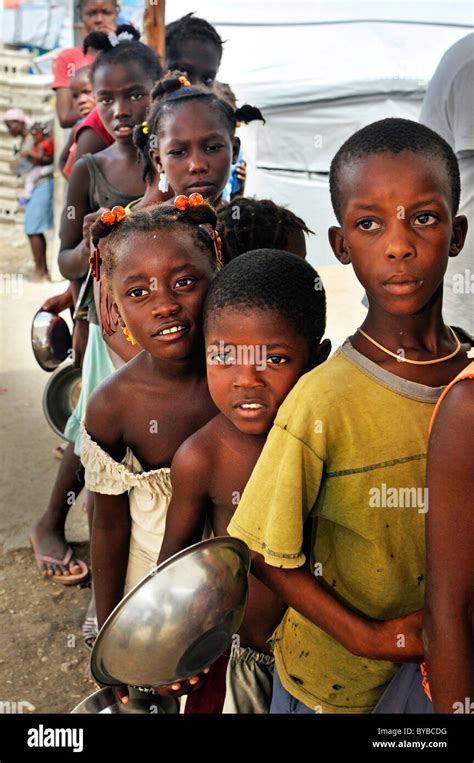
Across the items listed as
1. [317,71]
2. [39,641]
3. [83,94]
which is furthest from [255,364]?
[317,71]

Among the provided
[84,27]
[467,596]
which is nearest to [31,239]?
[84,27]

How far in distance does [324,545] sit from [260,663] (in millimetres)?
328

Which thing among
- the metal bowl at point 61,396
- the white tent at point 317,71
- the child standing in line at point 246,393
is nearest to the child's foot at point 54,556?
the metal bowl at point 61,396

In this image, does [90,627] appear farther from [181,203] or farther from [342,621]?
[342,621]

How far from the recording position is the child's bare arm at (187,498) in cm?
136

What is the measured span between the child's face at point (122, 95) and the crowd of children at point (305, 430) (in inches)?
36.8

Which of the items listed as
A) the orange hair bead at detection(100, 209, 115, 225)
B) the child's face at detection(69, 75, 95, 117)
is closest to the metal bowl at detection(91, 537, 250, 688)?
the orange hair bead at detection(100, 209, 115, 225)

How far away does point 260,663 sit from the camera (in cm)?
143

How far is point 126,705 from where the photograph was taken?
4.66ft

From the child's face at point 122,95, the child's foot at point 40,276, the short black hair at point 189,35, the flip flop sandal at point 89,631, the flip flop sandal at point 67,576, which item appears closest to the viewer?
the flip flop sandal at point 89,631

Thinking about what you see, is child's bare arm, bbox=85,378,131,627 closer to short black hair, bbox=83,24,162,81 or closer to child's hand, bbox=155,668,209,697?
child's hand, bbox=155,668,209,697

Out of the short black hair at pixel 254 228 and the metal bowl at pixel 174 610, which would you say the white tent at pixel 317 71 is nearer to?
the short black hair at pixel 254 228
